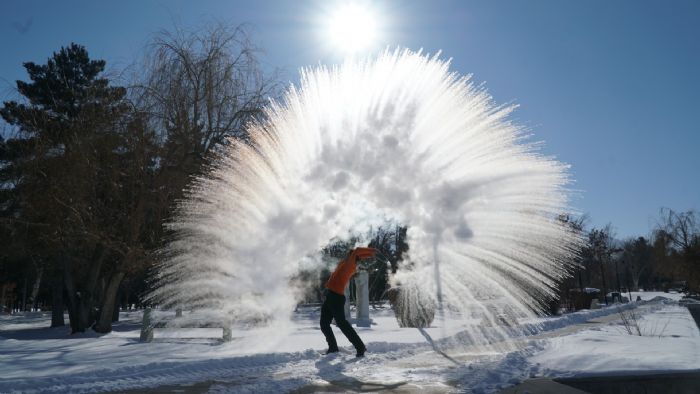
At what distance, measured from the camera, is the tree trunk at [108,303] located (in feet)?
49.4

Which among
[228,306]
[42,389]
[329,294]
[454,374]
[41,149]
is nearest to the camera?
[42,389]

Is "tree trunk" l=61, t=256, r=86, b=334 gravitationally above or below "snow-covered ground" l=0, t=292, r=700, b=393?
above

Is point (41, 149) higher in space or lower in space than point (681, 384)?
higher

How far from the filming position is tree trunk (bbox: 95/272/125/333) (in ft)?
49.4

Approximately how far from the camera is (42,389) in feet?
19.6

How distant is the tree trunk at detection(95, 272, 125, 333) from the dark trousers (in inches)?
344

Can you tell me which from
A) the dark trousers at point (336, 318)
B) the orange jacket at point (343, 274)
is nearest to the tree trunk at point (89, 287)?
the dark trousers at point (336, 318)

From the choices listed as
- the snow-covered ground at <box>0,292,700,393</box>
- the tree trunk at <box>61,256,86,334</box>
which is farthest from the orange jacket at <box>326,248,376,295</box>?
the tree trunk at <box>61,256,86,334</box>

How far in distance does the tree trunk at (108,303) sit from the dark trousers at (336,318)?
8.75m

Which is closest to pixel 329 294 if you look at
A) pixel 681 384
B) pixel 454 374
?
pixel 454 374

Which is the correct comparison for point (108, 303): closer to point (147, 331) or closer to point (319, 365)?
point (147, 331)

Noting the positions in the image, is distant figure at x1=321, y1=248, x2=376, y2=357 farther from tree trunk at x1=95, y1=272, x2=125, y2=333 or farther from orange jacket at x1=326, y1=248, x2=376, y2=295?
tree trunk at x1=95, y1=272, x2=125, y2=333

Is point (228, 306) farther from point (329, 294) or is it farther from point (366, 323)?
point (366, 323)

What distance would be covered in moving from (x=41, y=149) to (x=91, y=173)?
189cm
